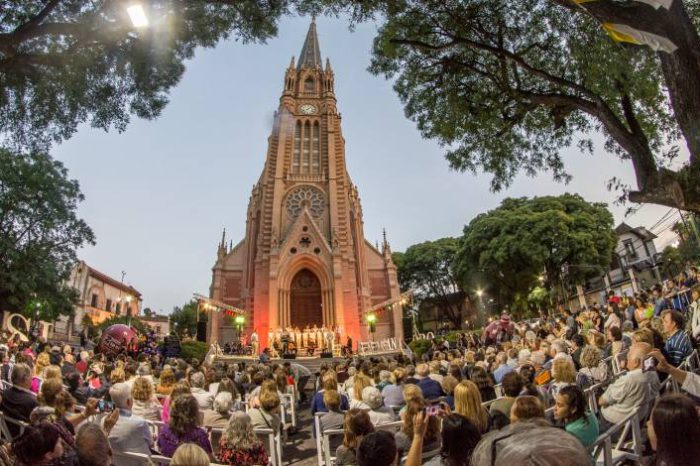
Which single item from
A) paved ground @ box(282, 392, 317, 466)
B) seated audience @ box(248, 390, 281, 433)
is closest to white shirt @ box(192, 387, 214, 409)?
seated audience @ box(248, 390, 281, 433)

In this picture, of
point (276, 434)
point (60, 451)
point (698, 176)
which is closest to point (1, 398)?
point (60, 451)

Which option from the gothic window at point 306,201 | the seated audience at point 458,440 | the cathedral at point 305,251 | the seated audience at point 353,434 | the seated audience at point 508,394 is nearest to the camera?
the seated audience at point 458,440

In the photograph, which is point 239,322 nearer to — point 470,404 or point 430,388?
point 430,388

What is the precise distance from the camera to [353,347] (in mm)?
A: 28375

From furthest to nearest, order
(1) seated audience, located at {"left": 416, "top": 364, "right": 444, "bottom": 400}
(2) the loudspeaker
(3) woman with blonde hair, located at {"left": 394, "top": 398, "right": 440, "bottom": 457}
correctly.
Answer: (2) the loudspeaker, (1) seated audience, located at {"left": 416, "top": 364, "right": 444, "bottom": 400}, (3) woman with blonde hair, located at {"left": 394, "top": 398, "right": 440, "bottom": 457}

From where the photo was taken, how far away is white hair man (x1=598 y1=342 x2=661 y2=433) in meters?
4.22

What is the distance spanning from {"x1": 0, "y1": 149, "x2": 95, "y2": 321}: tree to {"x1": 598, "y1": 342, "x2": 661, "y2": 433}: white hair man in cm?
2923

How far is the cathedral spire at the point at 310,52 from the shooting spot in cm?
Answer: 4441

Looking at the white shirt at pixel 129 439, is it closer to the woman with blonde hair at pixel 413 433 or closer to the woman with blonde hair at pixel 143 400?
the woman with blonde hair at pixel 143 400

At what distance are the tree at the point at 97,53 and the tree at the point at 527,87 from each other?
3133mm

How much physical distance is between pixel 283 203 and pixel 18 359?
26220mm

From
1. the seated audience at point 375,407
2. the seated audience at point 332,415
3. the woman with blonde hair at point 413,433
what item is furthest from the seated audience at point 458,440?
the seated audience at point 332,415

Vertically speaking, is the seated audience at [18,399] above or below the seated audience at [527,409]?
above

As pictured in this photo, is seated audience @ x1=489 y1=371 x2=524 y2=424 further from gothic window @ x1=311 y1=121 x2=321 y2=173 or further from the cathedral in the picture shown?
gothic window @ x1=311 y1=121 x2=321 y2=173
